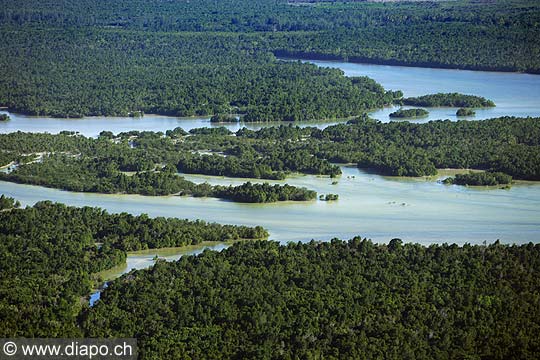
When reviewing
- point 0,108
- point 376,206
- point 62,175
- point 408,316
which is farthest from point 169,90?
point 408,316


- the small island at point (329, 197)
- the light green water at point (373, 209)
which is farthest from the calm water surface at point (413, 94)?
the small island at point (329, 197)

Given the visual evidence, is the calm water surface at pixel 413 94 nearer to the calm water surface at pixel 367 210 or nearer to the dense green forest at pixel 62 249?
the calm water surface at pixel 367 210

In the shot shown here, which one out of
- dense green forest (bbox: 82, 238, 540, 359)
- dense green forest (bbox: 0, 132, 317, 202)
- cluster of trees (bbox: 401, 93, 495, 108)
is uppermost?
cluster of trees (bbox: 401, 93, 495, 108)

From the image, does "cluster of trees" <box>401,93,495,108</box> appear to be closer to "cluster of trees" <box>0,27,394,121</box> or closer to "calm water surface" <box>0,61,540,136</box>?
"calm water surface" <box>0,61,540,136</box>

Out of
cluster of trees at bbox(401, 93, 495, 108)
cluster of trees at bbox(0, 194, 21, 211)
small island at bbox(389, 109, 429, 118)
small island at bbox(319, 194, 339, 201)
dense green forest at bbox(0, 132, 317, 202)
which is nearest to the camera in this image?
cluster of trees at bbox(0, 194, 21, 211)

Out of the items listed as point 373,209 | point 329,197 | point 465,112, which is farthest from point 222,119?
point 373,209

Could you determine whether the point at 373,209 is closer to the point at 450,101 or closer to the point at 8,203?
the point at 8,203

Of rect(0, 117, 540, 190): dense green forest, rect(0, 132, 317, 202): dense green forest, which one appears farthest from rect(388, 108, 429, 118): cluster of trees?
rect(0, 132, 317, 202): dense green forest
